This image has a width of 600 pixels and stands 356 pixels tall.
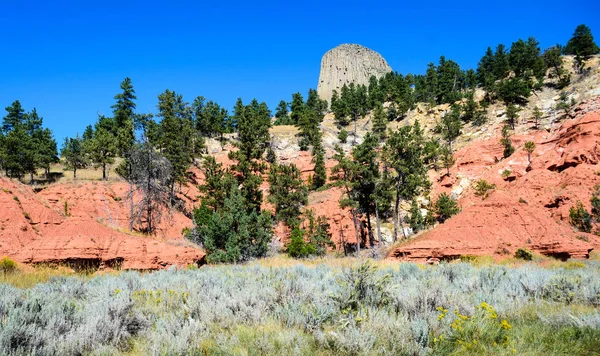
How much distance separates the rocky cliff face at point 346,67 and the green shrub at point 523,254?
14253 centimetres

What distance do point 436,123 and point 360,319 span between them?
69150 mm

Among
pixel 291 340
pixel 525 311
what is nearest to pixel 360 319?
pixel 291 340

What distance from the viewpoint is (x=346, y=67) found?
15500cm

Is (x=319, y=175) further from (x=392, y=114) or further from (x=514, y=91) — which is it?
(x=514, y=91)

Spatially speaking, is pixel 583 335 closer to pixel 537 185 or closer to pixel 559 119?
pixel 537 185

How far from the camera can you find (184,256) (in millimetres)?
14477

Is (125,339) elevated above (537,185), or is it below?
below

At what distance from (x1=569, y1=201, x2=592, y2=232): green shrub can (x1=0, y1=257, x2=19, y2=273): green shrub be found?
3465 centimetres

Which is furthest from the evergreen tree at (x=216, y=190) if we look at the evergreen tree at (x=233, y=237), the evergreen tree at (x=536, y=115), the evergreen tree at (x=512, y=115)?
the evergreen tree at (x=536, y=115)

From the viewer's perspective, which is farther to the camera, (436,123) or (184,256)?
(436,123)

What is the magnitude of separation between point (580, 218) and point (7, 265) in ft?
116

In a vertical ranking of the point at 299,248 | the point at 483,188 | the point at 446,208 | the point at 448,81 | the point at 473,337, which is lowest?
the point at 299,248

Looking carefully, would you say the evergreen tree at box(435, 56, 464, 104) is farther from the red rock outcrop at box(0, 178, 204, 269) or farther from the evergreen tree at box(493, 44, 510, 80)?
the red rock outcrop at box(0, 178, 204, 269)

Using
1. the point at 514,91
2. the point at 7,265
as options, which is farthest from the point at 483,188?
the point at 7,265
